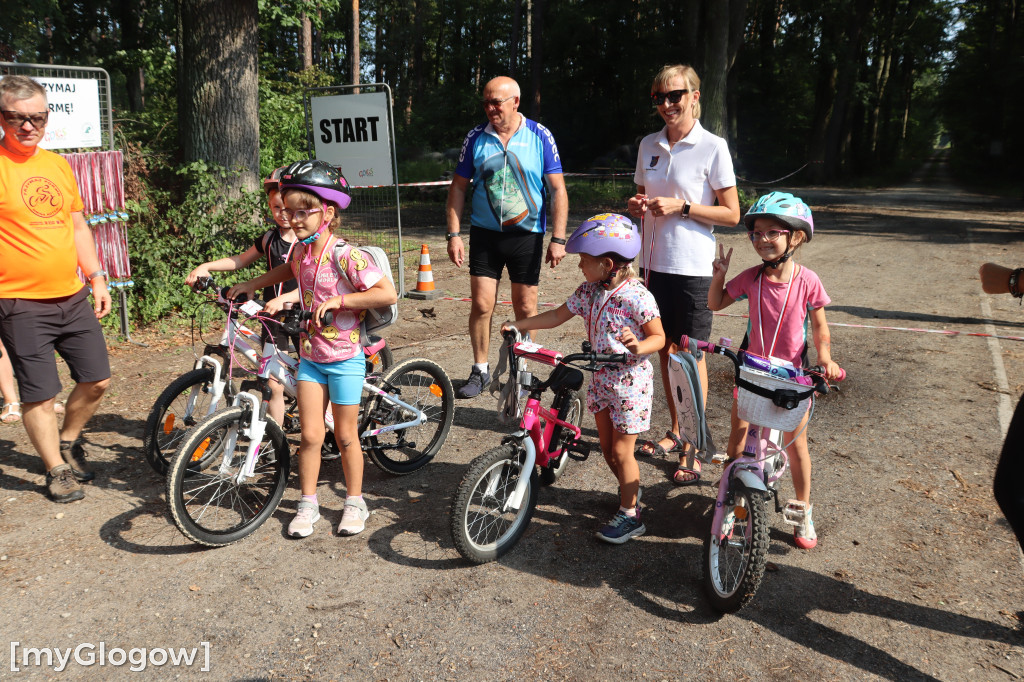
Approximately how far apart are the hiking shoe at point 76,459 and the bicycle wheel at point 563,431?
2819 mm

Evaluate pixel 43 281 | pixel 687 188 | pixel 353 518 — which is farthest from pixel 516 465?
pixel 43 281

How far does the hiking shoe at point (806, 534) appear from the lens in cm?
401

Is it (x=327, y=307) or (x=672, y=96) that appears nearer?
(x=327, y=307)

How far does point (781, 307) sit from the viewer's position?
373cm

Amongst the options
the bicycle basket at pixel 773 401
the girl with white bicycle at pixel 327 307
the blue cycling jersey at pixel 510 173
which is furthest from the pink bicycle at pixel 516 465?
the blue cycling jersey at pixel 510 173

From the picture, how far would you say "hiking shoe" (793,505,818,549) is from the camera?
401cm

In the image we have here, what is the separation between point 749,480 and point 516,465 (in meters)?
1.11

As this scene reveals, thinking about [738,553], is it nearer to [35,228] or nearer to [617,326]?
[617,326]

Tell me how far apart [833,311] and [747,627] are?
6930 millimetres

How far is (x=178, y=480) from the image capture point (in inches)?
145

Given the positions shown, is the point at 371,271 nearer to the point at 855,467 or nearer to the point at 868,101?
the point at 855,467

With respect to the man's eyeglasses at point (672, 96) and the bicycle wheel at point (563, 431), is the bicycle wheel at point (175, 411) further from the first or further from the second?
the man's eyeglasses at point (672, 96)

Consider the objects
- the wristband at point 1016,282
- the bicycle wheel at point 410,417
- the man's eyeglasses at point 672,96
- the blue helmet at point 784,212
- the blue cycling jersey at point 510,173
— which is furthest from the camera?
the blue cycling jersey at point 510,173

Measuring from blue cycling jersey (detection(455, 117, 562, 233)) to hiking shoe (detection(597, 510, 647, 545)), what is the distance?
261 cm
